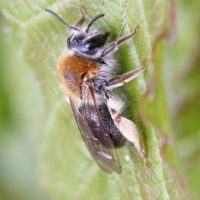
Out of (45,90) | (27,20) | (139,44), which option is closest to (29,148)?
(45,90)

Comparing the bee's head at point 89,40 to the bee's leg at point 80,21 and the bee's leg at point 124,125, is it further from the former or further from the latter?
the bee's leg at point 124,125

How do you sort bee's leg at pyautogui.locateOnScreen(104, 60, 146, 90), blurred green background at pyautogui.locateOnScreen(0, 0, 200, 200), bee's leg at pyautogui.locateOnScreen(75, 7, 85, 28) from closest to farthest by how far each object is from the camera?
1. blurred green background at pyautogui.locateOnScreen(0, 0, 200, 200)
2. bee's leg at pyautogui.locateOnScreen(104, 60, 146, 90)
3. bee's leg at pyautogui.locateOnScreen(75, 7, 85, 28)

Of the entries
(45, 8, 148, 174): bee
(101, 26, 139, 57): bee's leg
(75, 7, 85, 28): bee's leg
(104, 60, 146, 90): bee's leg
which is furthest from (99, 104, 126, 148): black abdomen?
(75, 7, 85, 28): bee's leg

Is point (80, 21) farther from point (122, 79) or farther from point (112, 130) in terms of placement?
point (112, 130)

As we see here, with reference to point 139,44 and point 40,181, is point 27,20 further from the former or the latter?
point 40,181

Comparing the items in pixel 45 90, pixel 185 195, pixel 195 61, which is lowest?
pixel 185 195

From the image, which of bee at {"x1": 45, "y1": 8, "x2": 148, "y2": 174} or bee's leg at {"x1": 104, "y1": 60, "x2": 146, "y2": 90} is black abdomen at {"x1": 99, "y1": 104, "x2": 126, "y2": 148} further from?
bee's leg at {"x1": 104, "y1": 60, "x2": 146, "y2": 90}

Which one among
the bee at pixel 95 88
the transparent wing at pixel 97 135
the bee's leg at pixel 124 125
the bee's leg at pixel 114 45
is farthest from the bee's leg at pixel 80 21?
the bee's leg at pixel 124 125
